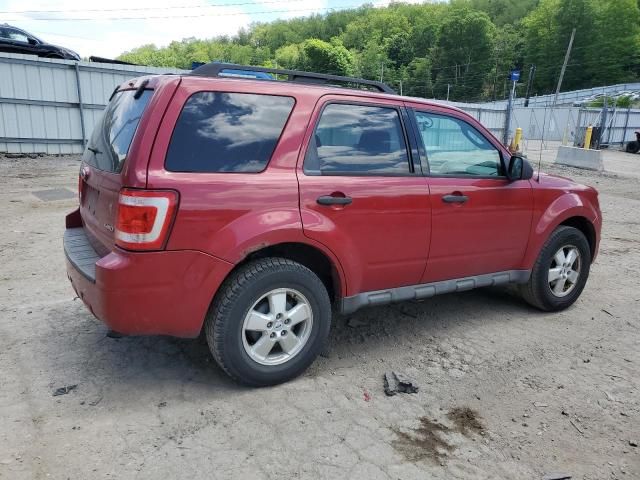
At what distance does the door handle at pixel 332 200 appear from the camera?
10.2 ft

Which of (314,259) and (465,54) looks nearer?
(314,259)

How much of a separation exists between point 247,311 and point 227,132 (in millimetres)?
1044

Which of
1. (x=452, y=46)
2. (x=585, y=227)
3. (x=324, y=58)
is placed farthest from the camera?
(x=452, y=46)

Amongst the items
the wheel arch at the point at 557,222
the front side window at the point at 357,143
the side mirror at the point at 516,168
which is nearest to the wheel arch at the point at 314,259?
the front side window at the point at 357,143

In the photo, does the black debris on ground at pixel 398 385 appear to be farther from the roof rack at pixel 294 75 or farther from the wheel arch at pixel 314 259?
the roof rack at pixel 294 75

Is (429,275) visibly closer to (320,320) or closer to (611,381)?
(320,320)

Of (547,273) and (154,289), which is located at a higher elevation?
(154,289)

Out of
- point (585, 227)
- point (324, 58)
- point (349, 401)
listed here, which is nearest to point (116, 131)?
point (349, 401)

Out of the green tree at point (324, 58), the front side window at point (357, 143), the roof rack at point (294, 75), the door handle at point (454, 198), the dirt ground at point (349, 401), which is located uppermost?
the green tree at point (324, 58)

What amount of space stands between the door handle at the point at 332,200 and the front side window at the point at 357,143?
0.17 m

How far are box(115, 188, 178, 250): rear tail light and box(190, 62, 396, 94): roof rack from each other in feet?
2.82

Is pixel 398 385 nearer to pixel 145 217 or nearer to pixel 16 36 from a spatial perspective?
pixel 145 217

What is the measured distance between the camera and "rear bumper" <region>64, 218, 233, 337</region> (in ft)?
8.74

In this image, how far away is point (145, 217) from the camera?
2.63 m
